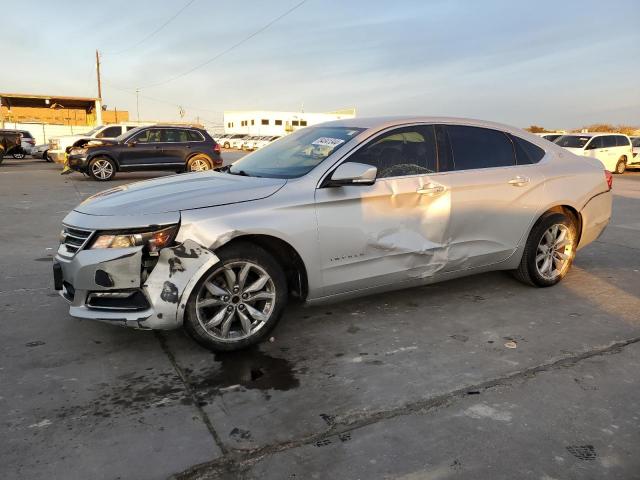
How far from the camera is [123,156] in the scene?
49.3 ft

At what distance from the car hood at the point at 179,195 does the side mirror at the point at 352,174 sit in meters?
0.37

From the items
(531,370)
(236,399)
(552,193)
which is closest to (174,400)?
(236,399)

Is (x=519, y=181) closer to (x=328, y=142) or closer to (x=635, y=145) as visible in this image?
(x=328, y=142)

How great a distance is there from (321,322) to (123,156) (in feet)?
41.6

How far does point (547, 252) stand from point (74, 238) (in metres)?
4.10

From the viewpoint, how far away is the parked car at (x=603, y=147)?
1953 centimetres

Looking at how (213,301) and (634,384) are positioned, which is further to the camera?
(213,301)

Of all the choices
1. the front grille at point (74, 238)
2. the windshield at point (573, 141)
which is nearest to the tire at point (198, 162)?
the front grille at point (74, 238)

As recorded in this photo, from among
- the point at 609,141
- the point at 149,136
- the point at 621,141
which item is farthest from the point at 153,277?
the point at 621,141

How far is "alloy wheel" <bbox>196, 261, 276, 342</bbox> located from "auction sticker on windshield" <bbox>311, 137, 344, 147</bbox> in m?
1.19

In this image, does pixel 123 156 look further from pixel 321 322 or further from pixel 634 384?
pixel 634 384

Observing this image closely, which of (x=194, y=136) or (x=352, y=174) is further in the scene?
→ (x=194, y=136)

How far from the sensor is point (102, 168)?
49.0 ft

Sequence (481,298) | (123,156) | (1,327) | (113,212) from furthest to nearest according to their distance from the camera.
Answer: (123,156)
(481,298)
(1,327)
(113,212)
